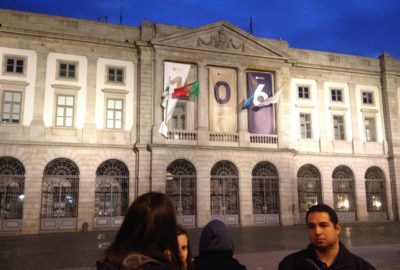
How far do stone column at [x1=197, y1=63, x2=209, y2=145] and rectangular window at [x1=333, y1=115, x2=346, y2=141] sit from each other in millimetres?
10754

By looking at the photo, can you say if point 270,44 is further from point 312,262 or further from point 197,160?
point 312,262

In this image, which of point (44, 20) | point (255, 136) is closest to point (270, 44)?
point (255, 136)

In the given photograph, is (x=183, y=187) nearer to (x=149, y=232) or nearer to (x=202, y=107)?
(x=202, y=107)

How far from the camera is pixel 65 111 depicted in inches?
1014

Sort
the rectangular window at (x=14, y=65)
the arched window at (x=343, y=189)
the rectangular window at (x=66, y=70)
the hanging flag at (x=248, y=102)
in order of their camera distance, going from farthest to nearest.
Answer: the arched window at (x=343, y=189)
the hanging flag at (x=248, y=102)
the rectangular window at (x=66, y=70)
the rectangular window at (x=14, y=65)

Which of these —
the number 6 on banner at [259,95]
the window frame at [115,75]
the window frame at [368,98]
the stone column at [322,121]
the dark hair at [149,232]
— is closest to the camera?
the dark hair at [149,232]

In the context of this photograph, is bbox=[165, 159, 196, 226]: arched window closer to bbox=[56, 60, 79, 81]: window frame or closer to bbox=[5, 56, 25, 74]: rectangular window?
bbox=[56, 60, 79, 81]: window frame

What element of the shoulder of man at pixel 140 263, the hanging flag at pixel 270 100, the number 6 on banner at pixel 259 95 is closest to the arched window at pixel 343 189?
the hanging flag at pixel 270 100

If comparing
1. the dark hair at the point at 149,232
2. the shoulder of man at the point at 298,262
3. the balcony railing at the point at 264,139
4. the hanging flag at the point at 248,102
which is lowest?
the shoulder of man at the point at 298,262

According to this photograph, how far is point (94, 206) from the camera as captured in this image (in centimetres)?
2519

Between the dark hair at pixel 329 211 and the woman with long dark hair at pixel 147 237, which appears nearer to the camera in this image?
the woman with long dark hair at pixel 147 237

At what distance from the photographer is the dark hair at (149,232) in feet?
8.32

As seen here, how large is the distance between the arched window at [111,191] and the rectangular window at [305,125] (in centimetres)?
1339

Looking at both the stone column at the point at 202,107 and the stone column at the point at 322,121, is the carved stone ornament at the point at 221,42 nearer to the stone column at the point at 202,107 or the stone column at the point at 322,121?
the stone column at the point at 202,107
